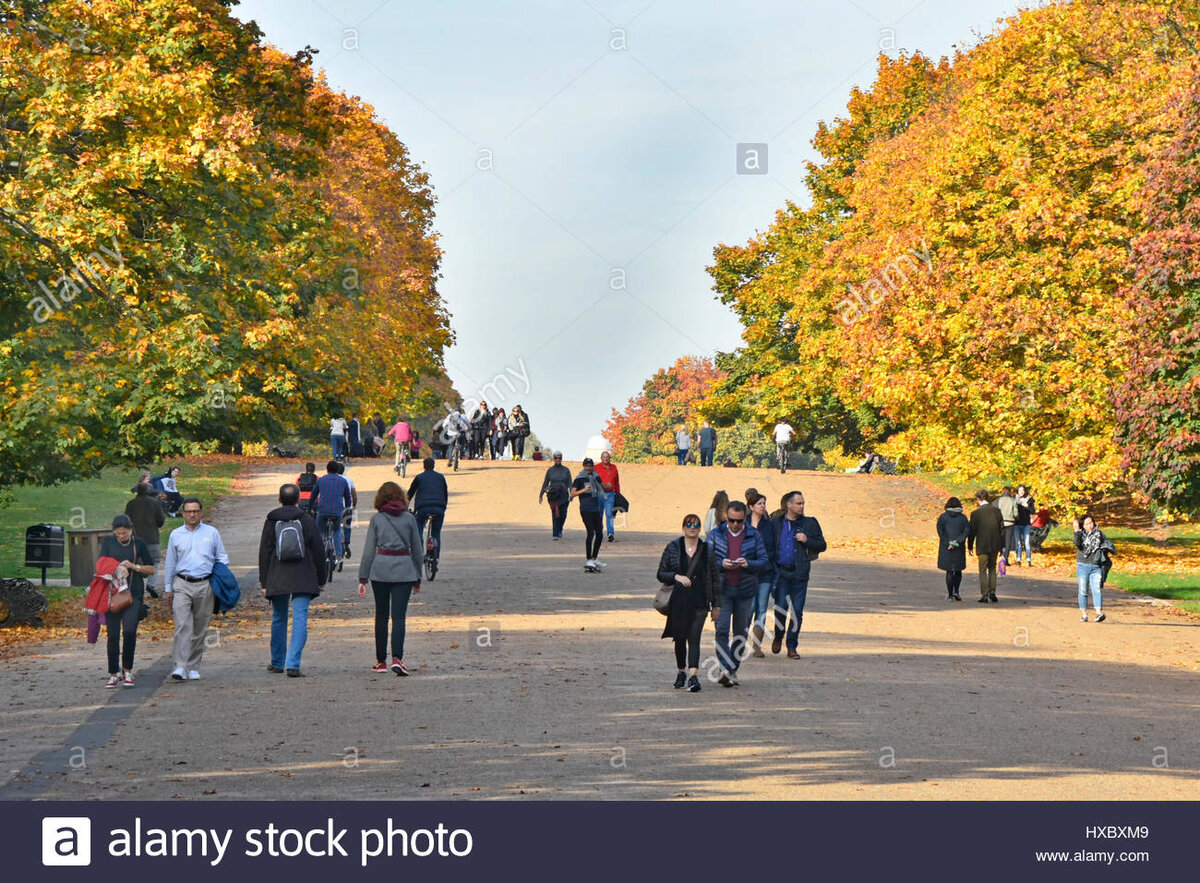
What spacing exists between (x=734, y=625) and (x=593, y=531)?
34.9ft

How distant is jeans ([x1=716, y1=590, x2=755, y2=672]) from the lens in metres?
15.3

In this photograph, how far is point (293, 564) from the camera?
15312 millimetres

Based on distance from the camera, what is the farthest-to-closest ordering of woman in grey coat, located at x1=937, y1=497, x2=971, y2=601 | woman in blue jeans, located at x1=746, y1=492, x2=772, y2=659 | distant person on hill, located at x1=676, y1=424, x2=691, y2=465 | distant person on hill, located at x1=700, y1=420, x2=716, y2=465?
distant person on hill, located at x1=676, y1=424, x2=691, y2=465 < distant person on hill, located at x1=700, y1=420, x2=716, y2=465 < woman in grey coat, located at x1=937, y1=497, x2=971, y2=601 < woman in blue jeans, located at x1=746, y1=492, x2=772, y2=659

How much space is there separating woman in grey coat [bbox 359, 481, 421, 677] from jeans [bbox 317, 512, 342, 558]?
285 inches

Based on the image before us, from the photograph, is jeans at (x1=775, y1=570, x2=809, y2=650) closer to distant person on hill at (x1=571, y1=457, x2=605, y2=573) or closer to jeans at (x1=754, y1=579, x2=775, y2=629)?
jeans at (x1=754, y1=579, x2=775, y2=629)

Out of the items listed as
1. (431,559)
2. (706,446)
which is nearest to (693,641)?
(431,559)

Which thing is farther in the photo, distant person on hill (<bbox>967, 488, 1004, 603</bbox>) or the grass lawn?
the grass lawn

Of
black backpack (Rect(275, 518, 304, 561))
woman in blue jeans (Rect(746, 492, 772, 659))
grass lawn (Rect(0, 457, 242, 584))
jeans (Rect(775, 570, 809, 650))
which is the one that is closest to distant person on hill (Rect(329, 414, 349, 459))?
grass lawn (Rect(0, 457, 242, 584))

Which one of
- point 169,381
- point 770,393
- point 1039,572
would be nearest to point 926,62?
point 770,393

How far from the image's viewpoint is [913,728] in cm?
1293

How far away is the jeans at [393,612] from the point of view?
15.1m

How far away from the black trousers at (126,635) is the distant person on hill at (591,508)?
1122 cm

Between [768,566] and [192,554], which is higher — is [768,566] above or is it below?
below

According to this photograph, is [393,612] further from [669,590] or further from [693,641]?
[693,641]
